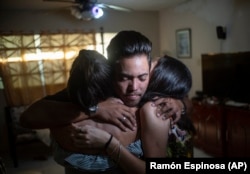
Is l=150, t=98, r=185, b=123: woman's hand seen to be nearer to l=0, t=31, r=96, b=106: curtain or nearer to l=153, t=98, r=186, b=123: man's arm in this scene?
l=153, t=98, r=186, b=123: man's arm

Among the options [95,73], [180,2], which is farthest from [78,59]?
[180,2]

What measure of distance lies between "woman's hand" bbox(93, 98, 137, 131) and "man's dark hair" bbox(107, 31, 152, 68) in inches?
3.0

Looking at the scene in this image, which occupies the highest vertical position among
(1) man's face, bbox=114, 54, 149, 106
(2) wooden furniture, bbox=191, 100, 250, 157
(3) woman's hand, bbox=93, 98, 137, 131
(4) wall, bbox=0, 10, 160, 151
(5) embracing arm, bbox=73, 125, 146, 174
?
(4) wall, bbox=0, 10, 160, 151

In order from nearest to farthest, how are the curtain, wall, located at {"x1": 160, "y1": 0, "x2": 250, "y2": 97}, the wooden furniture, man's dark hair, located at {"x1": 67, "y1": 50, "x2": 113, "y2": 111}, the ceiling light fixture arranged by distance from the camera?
man's dark hair, located at {"x1": 67, "y1": 50, "x2": 113, "y2": 111} → the curtain → wall, located at {"x1": 160, "y1": 0, "x2": 250, "y2": 97} → the ceiling light fixture → the wooden furniture

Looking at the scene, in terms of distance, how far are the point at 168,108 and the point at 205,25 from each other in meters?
0.75

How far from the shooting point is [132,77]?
46 centimetres

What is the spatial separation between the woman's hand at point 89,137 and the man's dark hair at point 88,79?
4 cm

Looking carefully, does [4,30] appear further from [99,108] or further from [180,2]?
[180,2]

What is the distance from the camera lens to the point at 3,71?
0.73 meters

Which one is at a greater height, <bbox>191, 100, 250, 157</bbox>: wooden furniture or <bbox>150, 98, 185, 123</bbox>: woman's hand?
<bbox>150, 98, 185, 123</bbox>: woman's hand

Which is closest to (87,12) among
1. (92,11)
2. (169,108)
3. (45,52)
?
(92,11)

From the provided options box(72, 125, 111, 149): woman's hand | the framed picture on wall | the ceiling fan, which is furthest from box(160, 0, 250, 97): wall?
box(72, 125, 111, 149): woman's hand

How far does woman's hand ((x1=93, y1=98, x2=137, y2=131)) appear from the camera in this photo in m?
0.49

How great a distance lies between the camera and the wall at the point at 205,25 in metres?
0.74
